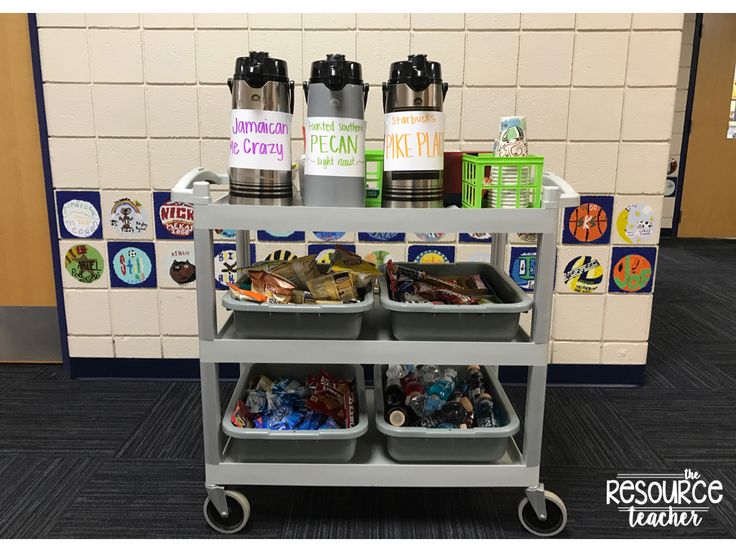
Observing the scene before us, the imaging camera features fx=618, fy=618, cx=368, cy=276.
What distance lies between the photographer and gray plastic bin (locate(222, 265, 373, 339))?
1.42 metres

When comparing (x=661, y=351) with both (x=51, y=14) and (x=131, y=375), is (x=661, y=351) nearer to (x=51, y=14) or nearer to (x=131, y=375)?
(x=131, y=375)

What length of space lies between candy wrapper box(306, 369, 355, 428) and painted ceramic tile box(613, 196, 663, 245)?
48.8 inches

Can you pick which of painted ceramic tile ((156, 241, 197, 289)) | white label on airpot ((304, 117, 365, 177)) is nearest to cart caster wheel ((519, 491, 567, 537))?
white label on airpot ((304, 117, 365, 177))

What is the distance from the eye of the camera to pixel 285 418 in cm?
154

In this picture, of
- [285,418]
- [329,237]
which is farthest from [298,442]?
→ [329,237]

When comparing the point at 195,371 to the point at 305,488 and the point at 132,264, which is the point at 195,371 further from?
the point at 305,488

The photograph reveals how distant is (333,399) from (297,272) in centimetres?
34

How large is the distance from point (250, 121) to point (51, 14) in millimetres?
1257

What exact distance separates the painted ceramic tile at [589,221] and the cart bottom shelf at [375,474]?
1.04 metres

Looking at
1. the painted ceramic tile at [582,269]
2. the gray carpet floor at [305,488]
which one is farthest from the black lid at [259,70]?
the painted ceramic tile at [582,269]

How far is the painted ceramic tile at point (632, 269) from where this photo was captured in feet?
7.57

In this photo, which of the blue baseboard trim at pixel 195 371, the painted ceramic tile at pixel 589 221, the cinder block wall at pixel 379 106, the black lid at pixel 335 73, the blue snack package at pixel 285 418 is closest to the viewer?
the black lid at pixel 335 73

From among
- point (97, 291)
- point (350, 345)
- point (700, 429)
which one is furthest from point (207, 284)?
point (700, 429)

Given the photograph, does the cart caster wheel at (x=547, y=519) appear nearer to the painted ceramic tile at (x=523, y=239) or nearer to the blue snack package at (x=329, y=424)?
the blue snack package at (x=329, y=424)
